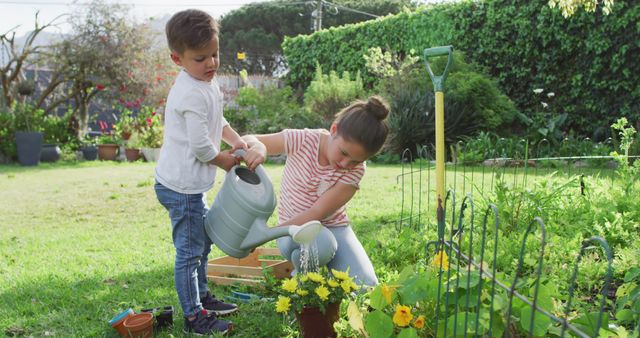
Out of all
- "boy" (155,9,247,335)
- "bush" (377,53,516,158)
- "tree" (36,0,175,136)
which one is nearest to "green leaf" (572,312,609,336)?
"boy" (155,9,247,335)

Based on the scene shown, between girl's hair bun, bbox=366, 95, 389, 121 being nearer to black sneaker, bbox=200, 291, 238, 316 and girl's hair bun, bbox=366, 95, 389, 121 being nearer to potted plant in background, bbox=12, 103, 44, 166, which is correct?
black sneaker, bbox=200, 291, 238, 316

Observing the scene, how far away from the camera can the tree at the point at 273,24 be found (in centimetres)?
2764

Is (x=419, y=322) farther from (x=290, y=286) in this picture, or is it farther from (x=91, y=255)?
(x=91, y=255)

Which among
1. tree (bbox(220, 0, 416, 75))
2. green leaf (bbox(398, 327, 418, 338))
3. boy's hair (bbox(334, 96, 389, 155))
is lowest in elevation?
green leaf (bbox(398, 327, 418, 338))

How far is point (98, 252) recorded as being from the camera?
3.38 m

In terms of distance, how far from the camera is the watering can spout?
1.98 meters

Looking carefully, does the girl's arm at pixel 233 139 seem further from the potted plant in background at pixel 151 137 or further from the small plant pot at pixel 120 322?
the potted plant in background at pixel 151 137

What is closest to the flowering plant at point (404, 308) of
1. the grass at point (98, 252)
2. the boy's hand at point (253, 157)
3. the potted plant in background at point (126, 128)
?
the grass at point (98, 252)

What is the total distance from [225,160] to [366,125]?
1.86 ft

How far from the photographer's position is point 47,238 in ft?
12.3

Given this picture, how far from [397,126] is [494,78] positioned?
211 centimetres

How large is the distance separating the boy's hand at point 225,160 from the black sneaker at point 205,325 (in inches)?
22.4

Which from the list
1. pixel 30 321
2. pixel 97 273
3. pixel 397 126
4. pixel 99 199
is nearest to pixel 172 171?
pixel 30 321

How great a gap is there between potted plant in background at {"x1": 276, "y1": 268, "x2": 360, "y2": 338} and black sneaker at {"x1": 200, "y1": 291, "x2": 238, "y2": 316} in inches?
19.2
